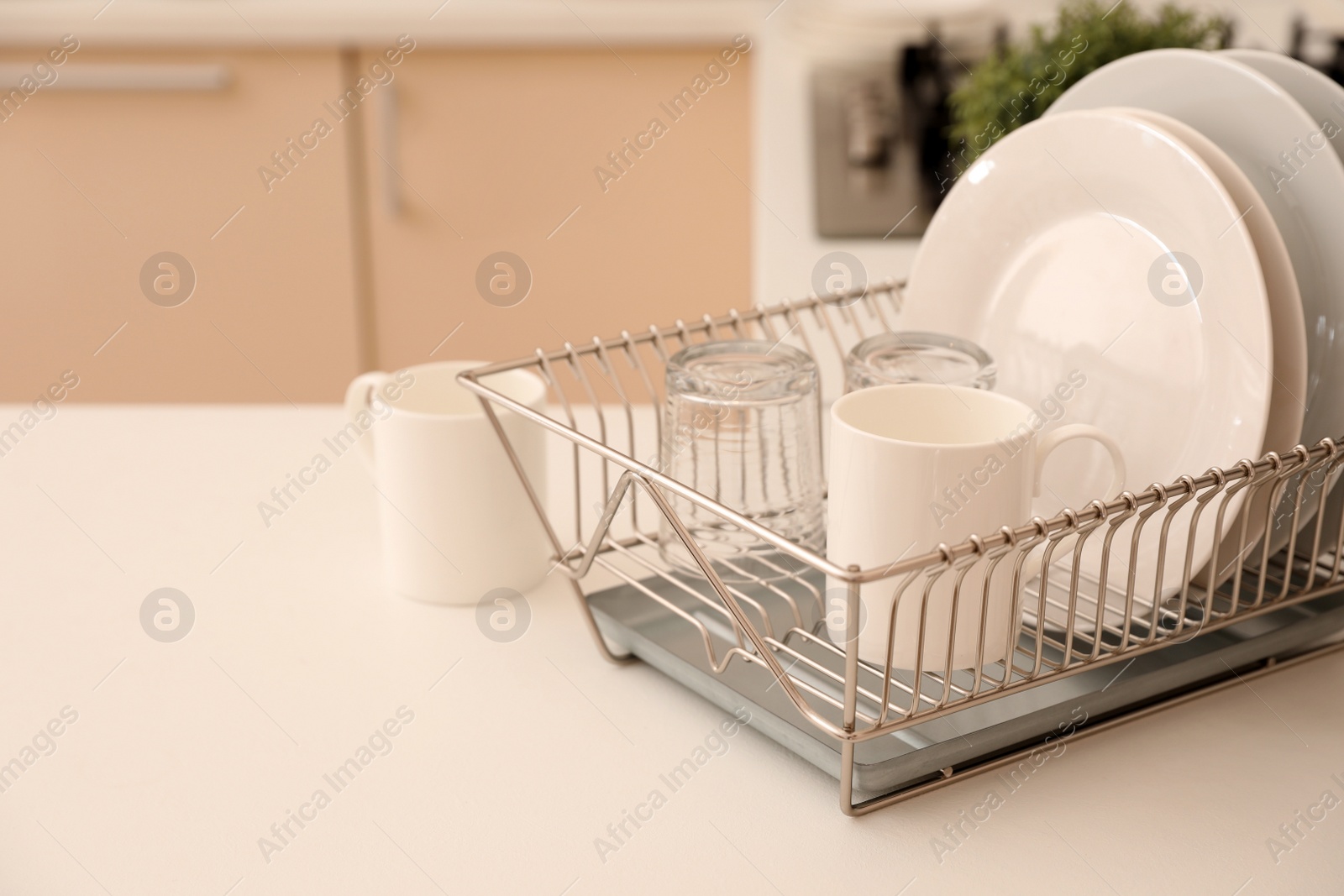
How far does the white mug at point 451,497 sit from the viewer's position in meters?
0.70

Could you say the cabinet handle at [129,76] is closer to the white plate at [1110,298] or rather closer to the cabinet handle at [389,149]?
the cabinet handle at [389,149]

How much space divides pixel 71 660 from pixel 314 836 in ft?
0.74

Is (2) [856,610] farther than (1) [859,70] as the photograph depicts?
No

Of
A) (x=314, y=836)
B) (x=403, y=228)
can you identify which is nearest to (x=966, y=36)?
(x=403, y=228)

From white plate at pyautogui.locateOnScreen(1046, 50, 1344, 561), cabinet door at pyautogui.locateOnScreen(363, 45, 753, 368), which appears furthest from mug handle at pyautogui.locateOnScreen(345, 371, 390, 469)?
cabinet door at pyautogui.locateOnScreen(363, 45, 753, 368)

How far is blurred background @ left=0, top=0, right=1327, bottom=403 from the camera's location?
6.38 feet

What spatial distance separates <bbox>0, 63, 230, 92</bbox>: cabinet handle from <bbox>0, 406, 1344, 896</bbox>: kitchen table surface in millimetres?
1404

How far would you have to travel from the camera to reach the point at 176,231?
207cm

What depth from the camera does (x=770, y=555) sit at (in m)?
0.72

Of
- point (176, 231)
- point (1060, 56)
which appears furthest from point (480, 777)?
point (176, 231)

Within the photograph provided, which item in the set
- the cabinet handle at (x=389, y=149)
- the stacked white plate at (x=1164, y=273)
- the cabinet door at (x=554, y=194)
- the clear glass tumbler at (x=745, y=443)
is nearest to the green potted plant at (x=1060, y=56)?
the stacked white plate at (x=1164, y=273)

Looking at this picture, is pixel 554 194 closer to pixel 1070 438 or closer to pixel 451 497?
pixel 451 497

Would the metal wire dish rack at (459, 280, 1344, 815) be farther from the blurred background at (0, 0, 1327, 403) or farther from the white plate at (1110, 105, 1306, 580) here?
the blurred background at (0, 0, 1327, 403)

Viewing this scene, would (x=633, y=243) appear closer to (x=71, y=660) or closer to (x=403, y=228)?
(x=403, y=228)
